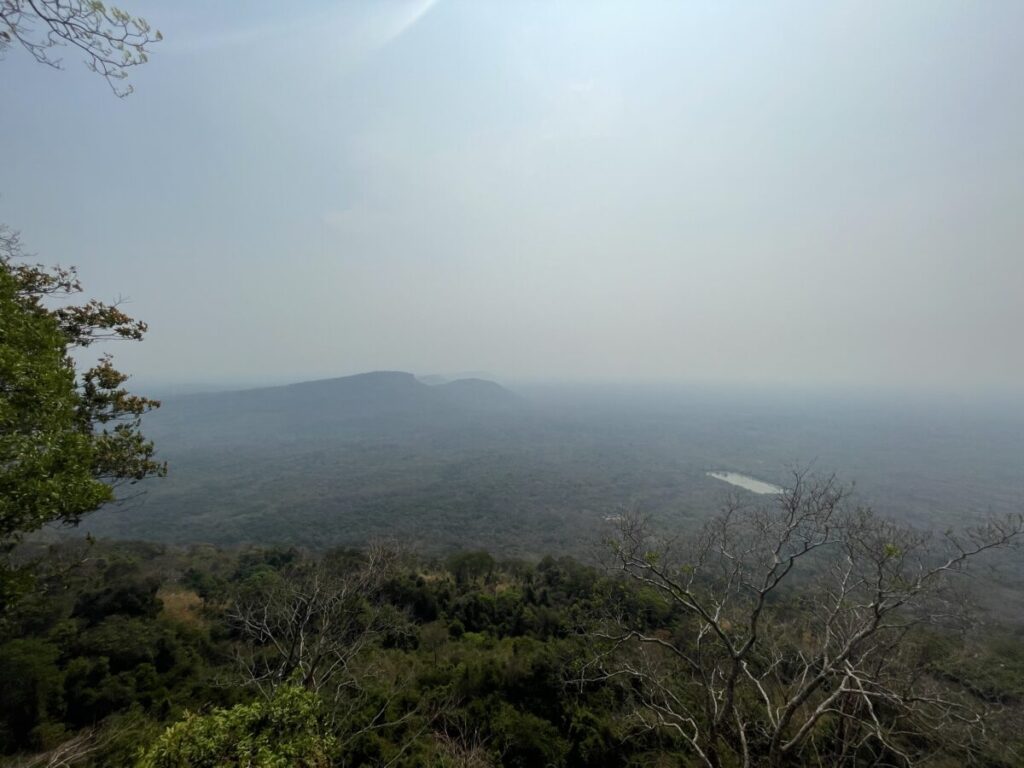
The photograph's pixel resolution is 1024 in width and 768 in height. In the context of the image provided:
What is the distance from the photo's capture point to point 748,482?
8300 centimetres

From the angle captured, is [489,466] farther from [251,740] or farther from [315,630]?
→ [251,740]

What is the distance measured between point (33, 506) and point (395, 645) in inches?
638

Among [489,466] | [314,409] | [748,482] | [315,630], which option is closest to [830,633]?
[315,630]

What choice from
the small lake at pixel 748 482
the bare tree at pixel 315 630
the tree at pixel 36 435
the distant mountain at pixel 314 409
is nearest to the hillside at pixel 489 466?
the distant mountain at pixel 314 409

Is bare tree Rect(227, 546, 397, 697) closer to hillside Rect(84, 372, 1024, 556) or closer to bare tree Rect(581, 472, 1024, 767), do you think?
hillside Rect(84, 372, 1024, 556)

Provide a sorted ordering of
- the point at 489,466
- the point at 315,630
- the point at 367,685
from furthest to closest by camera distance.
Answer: the point at 489,466, the point at 315,630, the point at 367,685

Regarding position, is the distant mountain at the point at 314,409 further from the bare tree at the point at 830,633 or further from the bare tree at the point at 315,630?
the bare tree at the point at 830,633

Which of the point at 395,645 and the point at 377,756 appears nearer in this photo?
the point at 377,756

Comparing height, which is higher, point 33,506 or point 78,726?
point 33,506

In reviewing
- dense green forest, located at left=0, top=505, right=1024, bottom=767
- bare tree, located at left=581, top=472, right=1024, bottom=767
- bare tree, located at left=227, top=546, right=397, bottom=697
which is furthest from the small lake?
bare tree, located at left=227, top=546, right=397, bottom=697

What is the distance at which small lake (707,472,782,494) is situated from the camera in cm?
7502

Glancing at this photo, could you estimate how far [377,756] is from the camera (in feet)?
31.8

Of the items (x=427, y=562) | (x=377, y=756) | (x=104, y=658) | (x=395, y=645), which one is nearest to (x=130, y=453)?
(x=377, y=756)

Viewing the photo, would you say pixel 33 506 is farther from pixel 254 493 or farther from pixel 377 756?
pixel 254 493
